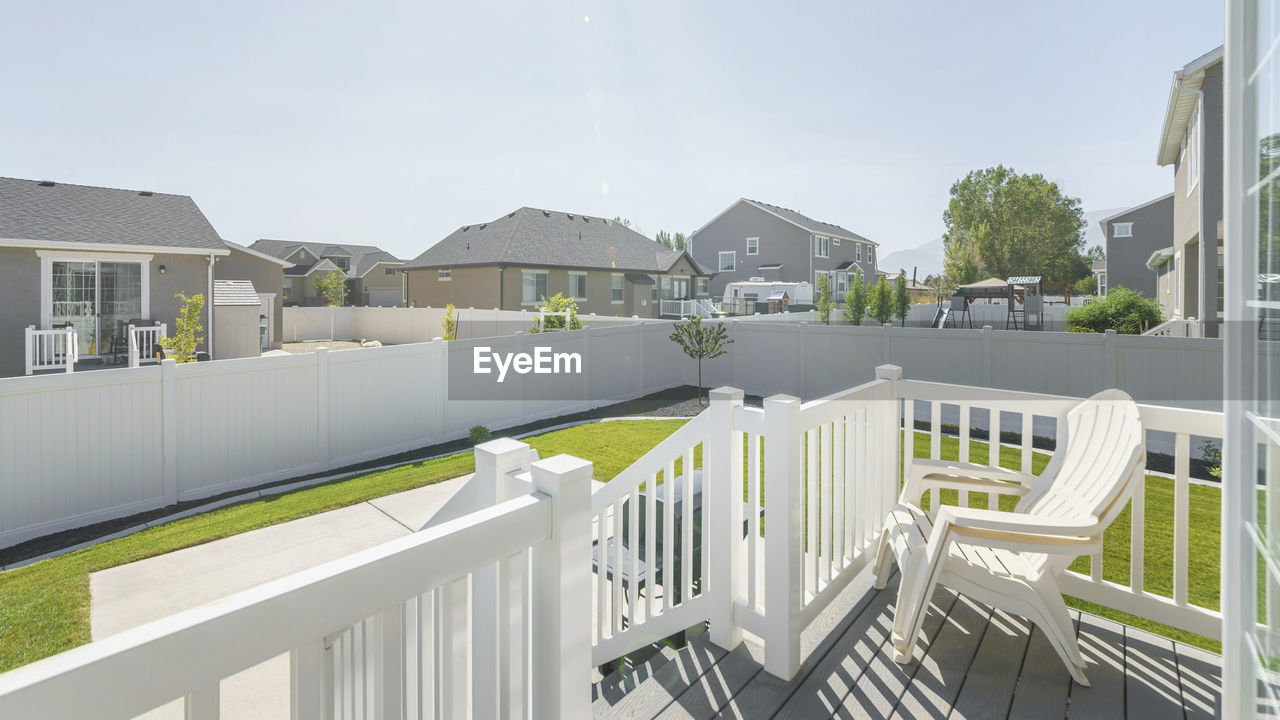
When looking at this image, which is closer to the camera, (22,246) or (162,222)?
(22,246)

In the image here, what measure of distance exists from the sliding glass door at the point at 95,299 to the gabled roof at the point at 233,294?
5.93ft

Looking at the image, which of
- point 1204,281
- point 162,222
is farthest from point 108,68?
point 1204,281

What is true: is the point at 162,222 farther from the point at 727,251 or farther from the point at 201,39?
the point at 727,251

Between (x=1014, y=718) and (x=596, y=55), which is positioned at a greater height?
(x=596, y=55)

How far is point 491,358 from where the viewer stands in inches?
362

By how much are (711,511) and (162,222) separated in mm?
17475

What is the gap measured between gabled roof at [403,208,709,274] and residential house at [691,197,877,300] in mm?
6172

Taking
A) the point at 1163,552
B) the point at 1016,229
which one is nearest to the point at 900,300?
the point at 1163,552

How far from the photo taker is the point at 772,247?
33.8m

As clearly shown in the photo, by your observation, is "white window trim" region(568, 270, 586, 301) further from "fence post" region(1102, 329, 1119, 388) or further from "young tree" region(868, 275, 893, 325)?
"fence post" region(1102, 329, 1119, 388)

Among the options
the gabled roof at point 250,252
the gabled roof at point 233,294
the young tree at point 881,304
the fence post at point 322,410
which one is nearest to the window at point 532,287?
the gabled roof at point 250,252

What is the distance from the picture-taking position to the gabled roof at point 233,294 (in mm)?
15477

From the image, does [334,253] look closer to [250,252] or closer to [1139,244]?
[250,252]

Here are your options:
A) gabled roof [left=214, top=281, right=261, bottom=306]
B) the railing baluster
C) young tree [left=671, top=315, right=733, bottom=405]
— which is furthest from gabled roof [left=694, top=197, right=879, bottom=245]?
the railing baluster
